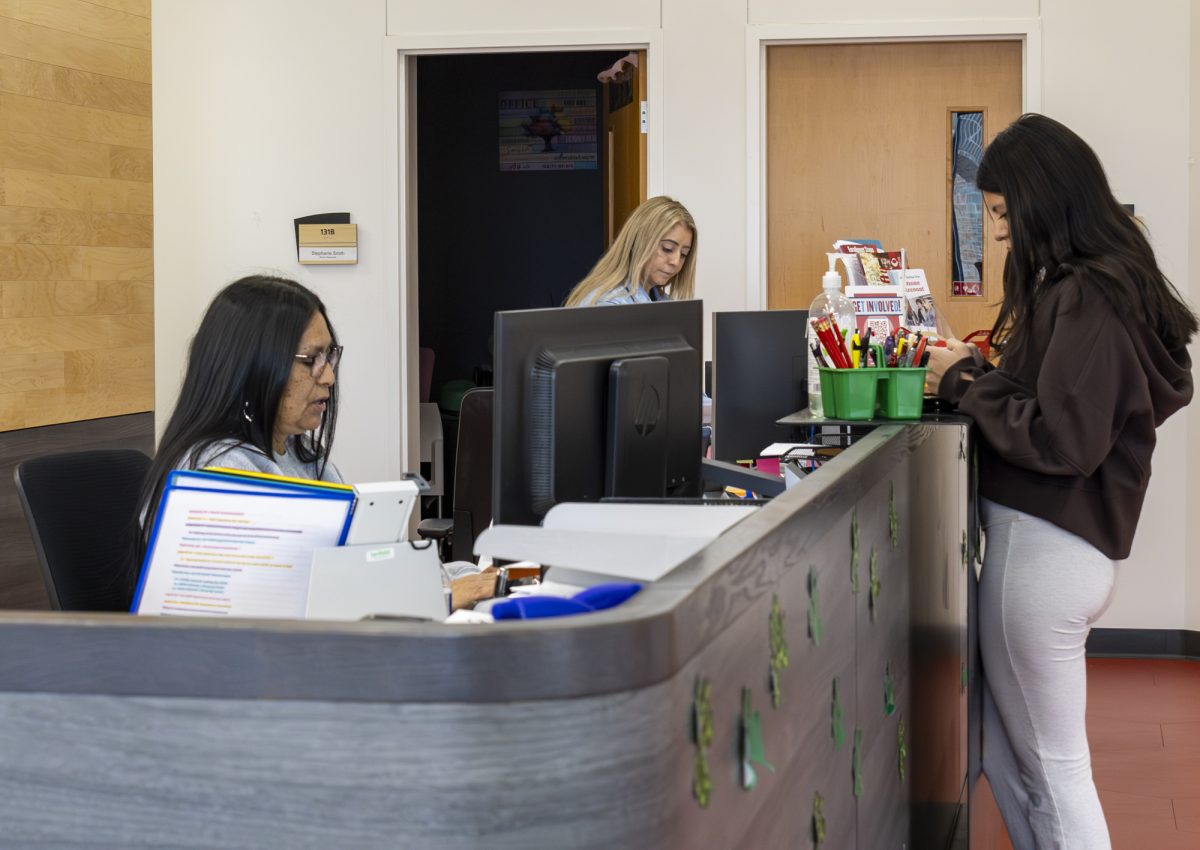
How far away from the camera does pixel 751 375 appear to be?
2.85 meters

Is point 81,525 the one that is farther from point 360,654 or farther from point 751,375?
point 360,654

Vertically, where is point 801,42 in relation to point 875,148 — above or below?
above

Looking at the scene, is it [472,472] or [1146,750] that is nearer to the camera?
[1146,750]

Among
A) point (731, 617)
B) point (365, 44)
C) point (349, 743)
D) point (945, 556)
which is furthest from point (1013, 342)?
point (365, 44)

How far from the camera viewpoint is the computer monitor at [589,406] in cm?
165

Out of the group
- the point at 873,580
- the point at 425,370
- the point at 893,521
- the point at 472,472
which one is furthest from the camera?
the point at 425,370

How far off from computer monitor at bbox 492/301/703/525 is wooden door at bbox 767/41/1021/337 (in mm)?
2957

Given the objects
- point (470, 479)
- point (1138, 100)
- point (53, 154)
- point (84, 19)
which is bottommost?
point (470, 479)

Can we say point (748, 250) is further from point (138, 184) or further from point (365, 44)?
point (138, 184)

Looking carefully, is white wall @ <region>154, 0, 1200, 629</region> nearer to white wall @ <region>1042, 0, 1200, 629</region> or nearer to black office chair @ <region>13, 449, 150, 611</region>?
white wall @ <region>1042, 0, 1200, 629</region>

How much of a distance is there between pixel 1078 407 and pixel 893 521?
0.35m

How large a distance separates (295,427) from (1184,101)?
3.65 m

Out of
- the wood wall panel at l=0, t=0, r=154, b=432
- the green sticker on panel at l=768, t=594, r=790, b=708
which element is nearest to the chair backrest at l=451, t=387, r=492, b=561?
the wood wall panel at l=0, t=0, r=154, b=432

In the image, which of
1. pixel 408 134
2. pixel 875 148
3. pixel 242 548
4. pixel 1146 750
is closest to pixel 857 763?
pixel 242 548
